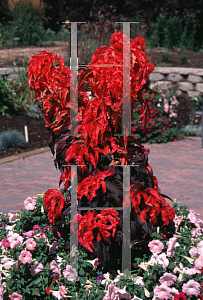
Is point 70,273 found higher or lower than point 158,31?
lower

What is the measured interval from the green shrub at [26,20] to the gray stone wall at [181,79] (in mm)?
4057

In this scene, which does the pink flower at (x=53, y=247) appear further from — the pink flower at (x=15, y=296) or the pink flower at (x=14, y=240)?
the pink flower at (x=15, y=296)

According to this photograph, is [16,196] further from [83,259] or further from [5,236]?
[83,259]

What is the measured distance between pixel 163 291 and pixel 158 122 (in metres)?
5.57

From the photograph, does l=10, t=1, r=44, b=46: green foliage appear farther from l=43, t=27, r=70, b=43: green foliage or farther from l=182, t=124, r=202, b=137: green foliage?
l=182, t=124, r=202, b=137: green foliage

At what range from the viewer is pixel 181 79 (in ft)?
33.4

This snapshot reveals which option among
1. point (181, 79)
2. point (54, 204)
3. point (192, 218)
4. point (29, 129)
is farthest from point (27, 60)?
point (54, 204)

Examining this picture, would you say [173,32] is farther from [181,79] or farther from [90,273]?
[90,273]

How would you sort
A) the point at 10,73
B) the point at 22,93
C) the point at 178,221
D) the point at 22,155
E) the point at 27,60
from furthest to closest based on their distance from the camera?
the point at 27,60 < the point at 10,73 < the point at 22,93 < the point at 22,155 < the point at 178,221

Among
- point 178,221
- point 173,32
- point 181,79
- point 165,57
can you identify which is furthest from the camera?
point 173,32

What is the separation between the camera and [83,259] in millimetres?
2570

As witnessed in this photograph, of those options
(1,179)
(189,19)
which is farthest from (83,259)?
(189,19)

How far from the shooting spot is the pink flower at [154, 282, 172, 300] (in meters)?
2.22

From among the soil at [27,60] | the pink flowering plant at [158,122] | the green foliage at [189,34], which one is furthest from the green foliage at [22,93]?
the green foliage at [189,34]
